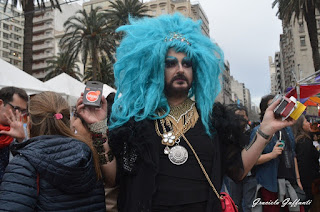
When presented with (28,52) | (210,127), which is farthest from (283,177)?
(28,52)

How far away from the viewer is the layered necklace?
1769 millimetres

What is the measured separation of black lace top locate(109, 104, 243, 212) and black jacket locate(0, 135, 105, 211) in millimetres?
211

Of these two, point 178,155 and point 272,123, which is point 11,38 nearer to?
point 178,155

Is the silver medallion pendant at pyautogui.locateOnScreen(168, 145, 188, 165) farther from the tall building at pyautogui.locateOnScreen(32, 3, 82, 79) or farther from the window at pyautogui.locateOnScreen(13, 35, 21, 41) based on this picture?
the window at pyautogui.locateOnScreen(13, 35, 21, 41)

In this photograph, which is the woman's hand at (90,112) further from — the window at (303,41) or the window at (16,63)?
the window at (16,63)

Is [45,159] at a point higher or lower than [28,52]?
lower

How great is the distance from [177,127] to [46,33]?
73269 mm

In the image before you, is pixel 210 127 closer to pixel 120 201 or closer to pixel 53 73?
pixel 120 201

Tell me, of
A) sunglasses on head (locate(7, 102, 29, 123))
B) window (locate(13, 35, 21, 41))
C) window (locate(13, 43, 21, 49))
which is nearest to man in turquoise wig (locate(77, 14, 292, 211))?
sunglasses on head (locate(7, 102, 29, 123))

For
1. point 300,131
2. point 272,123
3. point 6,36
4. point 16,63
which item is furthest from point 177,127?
point 6,36

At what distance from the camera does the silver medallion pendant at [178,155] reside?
1758 mm

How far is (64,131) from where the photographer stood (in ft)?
6.14

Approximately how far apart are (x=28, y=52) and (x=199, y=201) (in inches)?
510

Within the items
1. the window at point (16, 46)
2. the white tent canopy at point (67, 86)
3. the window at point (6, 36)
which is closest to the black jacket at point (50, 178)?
the white tent canopy at point (67, 86)
